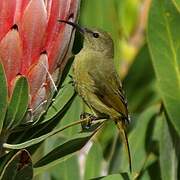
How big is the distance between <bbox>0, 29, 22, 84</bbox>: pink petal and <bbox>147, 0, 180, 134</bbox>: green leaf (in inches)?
31.1

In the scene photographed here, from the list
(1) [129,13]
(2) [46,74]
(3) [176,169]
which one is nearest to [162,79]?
(3) [176,169]

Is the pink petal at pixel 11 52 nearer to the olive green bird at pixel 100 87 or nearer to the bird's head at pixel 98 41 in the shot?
the olive green bird at pixel 100 87

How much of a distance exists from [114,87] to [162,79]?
0.64ft

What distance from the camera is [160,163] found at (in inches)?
99.1

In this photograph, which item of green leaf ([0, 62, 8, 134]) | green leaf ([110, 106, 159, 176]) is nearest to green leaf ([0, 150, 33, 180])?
green leaf ([0, 62, 8, 134])

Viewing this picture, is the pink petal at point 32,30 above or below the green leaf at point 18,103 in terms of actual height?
above

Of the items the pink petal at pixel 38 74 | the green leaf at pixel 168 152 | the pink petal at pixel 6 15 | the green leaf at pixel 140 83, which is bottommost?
the green leaf at pixel 168 152

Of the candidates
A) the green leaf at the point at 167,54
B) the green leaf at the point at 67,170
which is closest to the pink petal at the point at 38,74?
the green leaf at the point at 167,54

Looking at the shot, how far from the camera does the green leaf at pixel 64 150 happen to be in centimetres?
207

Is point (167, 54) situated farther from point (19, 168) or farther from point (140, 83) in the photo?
point (140, 83)

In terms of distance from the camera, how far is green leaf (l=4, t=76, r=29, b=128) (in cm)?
174

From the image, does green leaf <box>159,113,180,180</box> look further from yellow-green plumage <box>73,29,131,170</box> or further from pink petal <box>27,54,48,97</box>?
pink petal <box>27,54,48,97</box>

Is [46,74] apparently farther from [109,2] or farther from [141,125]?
[109,2]

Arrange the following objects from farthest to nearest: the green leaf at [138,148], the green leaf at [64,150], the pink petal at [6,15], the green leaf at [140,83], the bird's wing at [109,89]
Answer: the green leaf at [140,83] → the green leaf at [138,148] → the bird's wing at [109,89] → the green leaf at [64,150] → the pink petal at [6,15]
